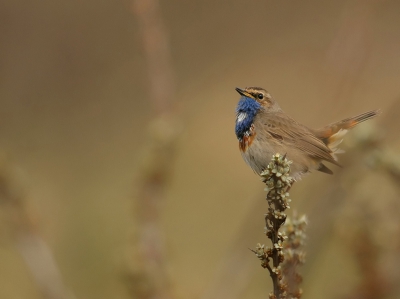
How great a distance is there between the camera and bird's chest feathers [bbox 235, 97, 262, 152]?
3.27 metres

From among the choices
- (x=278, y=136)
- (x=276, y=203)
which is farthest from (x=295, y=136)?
(x=276, y=203)

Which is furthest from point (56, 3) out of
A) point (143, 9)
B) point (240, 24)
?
point (143, 9)

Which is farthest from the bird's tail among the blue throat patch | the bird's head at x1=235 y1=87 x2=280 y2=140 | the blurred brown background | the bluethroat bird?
the blurred brown background

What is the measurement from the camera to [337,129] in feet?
11.9

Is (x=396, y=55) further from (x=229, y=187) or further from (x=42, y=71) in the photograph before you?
(x=42, y=71)

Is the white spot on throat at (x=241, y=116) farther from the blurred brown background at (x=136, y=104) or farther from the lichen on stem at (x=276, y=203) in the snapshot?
the blurred brown background at (x=136, y=104)

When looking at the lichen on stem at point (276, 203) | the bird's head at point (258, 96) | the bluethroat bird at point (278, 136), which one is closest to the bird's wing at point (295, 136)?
the bluethroat bird at point (278, 136)

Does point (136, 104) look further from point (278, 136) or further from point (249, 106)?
point (278, 136)

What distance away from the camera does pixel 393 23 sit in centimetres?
1050

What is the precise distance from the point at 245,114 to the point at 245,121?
0.25ft

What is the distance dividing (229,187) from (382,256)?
6681 millimetres

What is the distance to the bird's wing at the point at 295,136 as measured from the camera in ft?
11.0

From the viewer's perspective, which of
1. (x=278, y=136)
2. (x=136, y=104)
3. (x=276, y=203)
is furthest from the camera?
(x=136, y=104)

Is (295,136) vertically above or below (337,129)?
below
